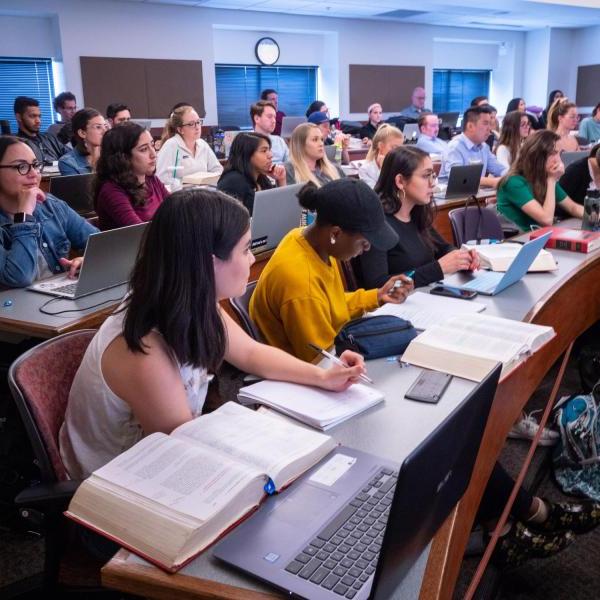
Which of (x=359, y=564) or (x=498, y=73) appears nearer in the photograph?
(x=359, y=564)

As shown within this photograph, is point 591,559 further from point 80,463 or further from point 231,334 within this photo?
point 80,463

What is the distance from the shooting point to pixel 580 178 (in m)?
3.74

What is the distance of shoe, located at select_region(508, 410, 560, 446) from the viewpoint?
8.01 ft

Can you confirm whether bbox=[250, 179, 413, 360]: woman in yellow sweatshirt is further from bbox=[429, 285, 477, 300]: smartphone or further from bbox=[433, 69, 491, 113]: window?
bbox=[433, 69, 491, 113]: window

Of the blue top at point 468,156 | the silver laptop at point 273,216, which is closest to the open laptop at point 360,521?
the silver laptop at point 273,216

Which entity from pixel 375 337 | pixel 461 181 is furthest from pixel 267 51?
pixel 375 337

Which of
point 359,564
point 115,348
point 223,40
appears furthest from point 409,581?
point 223,40

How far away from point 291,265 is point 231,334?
363 mm

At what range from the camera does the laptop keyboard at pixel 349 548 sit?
34.5 inches

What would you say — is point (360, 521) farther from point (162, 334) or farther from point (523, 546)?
point (523, 546)

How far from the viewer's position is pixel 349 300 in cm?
210

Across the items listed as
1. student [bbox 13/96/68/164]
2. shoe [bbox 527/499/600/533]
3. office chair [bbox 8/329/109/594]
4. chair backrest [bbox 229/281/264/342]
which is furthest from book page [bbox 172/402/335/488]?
student [bbox 13/96/68/164]

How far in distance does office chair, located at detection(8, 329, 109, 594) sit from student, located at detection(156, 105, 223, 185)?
3569mm

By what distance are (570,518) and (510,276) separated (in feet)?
2.63
